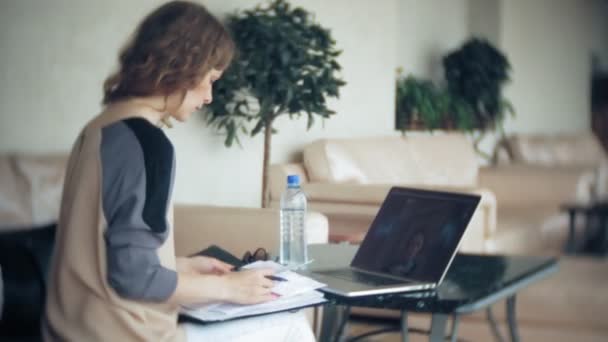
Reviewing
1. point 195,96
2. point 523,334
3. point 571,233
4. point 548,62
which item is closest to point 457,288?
point 195,96

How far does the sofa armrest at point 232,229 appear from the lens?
2311 mm

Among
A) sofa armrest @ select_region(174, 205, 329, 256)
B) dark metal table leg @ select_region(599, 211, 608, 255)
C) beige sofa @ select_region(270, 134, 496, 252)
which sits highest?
sofa armrest @ select_region(174, 205, 329, 256)

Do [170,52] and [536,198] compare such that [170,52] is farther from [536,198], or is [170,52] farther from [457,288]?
[536,198]

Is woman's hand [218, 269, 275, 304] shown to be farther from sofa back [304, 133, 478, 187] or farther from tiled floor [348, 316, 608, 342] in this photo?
sofa back [304, 133, 478, 187]

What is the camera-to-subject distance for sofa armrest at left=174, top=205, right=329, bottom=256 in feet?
7.58

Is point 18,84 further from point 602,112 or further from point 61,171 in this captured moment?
point 602,112

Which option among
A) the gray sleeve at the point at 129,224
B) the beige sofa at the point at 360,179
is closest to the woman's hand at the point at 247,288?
the gray sleeve at the point at 129,224

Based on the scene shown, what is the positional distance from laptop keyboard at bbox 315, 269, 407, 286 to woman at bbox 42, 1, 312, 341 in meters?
0.29

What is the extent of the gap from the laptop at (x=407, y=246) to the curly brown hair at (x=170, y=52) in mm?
495

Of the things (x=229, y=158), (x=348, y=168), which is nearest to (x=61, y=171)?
(x=229, y=158)

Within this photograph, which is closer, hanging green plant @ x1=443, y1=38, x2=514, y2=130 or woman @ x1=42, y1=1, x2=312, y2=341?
woman @ x1=42, y1=1, x2=312, y2=341

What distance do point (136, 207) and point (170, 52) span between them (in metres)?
0.27

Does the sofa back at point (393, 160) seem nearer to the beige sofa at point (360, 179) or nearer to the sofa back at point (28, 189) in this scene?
the beige sofa at point (360, 179)

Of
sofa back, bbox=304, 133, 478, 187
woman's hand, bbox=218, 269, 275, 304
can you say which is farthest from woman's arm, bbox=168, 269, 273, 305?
sofa back, bbox=304, 133, 478, 187
